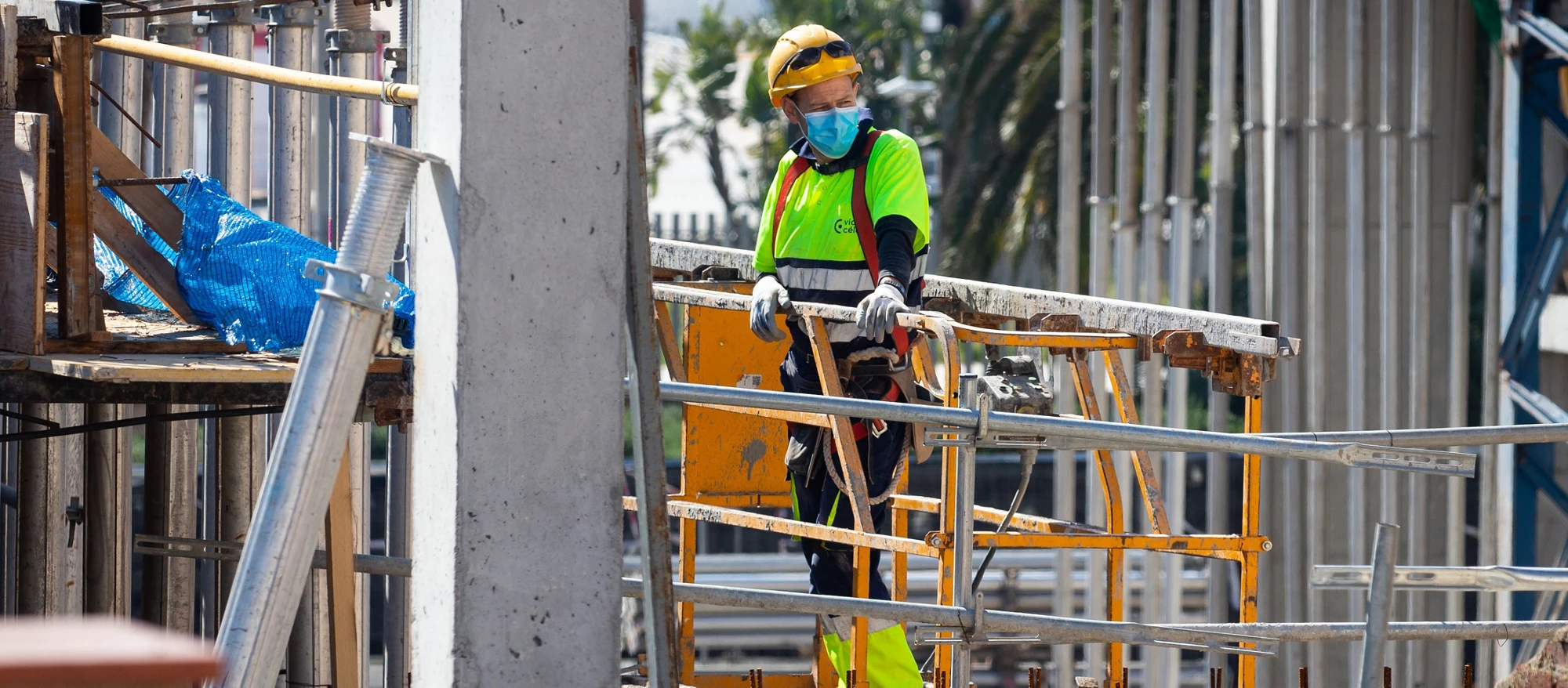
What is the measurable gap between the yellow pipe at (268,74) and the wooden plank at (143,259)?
0.47 meters

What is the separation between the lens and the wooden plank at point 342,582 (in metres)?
4.15

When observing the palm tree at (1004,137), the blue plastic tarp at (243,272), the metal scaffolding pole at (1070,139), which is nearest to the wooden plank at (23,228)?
the blue plastic tarp at (243,272)

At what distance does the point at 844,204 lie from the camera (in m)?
5.33

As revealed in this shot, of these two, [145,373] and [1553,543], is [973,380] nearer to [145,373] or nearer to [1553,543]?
[145,373]

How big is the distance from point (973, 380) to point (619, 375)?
1.38 metres

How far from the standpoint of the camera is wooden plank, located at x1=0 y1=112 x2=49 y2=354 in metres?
4.13

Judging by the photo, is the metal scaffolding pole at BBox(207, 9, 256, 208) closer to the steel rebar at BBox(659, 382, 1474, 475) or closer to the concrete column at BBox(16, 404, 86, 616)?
the concrete column at BBox(16, 404, 86, 616)

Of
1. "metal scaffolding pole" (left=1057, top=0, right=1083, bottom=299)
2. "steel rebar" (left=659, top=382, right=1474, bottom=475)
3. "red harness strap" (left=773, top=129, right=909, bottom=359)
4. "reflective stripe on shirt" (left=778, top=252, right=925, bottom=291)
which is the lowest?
"steel rebar" (left=659, top=382, right=1474, bottom=475)

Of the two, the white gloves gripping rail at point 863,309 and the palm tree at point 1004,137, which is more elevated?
the palm tree at point 1004,137

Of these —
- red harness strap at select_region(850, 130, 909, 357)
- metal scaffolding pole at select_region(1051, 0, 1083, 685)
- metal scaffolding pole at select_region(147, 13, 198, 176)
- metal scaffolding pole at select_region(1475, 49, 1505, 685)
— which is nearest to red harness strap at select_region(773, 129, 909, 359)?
red harness strap at select_region(850, 130, 909, 357)

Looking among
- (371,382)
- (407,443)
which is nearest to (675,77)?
(407,443)

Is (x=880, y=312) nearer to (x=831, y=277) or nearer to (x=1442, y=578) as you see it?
(x=831, y=277)

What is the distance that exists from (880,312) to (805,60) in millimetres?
1034

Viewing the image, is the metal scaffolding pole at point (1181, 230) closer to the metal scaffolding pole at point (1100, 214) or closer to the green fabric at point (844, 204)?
the metal scaffolding pole at point (1100, 214)
